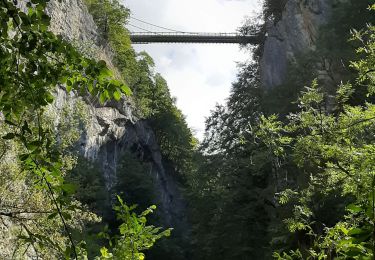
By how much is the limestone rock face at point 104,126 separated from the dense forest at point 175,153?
26 centimetres

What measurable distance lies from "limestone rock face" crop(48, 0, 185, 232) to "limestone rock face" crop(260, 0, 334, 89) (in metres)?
14.8

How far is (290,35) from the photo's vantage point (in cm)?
3650

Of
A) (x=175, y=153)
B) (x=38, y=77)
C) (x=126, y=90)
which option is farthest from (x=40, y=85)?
(x=175, y=153)

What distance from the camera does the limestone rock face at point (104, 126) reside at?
3422 cm

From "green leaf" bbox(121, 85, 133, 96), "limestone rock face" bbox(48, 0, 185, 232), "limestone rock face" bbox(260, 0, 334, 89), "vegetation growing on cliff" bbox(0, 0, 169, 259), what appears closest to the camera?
"vegetation growing on cliff" bbox(0, 0, 169, 259)

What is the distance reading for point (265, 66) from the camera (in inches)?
1556

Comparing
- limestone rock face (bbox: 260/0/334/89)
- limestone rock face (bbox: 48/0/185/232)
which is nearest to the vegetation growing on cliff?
limestone rock face (bbox: 48/0/185/232)

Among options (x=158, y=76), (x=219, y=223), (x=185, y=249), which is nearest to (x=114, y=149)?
(x=185, y=249)

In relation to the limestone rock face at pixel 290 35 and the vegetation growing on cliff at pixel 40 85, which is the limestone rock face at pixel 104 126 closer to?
the limestone rock face at pixel 290 35

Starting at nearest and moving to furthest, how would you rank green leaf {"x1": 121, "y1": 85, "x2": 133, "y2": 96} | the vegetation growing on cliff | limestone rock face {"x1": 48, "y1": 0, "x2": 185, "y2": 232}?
the vegetation growing on cliff → green leaf {"x1": 121, "y1": 85, "x2": 133, "y2": 96} → limestone rock face {"x1": 48, "y1": 0, "x2": 185, "y2": 232}

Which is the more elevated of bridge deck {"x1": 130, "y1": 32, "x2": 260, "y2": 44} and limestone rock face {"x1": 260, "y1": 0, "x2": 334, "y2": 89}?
bridge deck {"x1": 130, "y1": 32, "x2": 260, "y2": 44}

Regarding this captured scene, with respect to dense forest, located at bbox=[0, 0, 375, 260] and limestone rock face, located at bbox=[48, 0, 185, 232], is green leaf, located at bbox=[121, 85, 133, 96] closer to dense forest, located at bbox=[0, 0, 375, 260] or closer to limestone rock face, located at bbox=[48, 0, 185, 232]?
dense forest, located at bbox=[0, 0, 375, 260]

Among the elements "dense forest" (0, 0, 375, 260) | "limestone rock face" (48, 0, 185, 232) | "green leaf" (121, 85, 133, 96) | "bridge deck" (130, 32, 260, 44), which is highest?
"bridge deck" (130, 32, 260, 44)

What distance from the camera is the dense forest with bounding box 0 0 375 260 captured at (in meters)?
2.35
